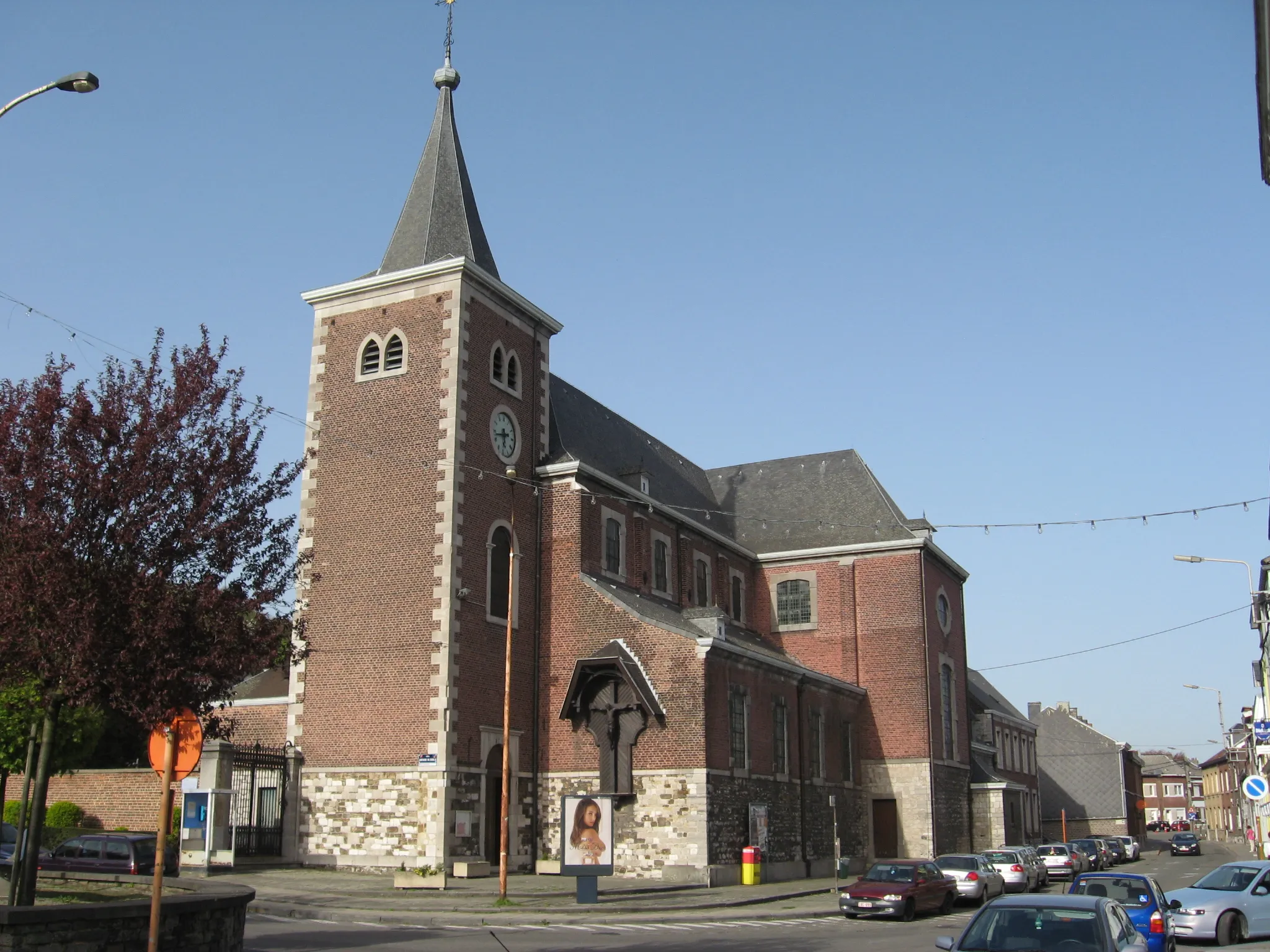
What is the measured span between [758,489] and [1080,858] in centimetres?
1776

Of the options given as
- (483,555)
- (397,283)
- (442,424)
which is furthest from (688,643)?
(397,283)

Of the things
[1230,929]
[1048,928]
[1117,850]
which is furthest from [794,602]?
[1048,928]

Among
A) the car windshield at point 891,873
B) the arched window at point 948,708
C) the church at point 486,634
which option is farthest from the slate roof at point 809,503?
the car windshield at point 891,873

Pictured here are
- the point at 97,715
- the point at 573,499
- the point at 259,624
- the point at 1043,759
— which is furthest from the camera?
the point at 1043,759

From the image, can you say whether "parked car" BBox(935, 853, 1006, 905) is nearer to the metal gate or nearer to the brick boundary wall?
the metal gate

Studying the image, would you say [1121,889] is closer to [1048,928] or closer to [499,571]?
[1048,928]

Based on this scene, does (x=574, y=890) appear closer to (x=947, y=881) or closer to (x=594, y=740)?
(x=594, y=740)

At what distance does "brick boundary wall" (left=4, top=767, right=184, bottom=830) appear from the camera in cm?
2964

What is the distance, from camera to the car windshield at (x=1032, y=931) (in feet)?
34.4

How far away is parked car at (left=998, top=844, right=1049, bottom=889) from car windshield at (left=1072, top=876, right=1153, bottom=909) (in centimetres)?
1666

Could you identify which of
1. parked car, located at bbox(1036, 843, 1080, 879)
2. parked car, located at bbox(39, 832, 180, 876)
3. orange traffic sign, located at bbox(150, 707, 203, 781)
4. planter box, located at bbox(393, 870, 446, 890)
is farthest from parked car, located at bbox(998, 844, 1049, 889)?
orange traffic sign, located at bbox(150, 707, 203, 781)

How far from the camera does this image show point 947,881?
26094 millimetres

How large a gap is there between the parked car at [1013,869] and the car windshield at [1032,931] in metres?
21.8

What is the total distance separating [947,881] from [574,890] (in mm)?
7982
